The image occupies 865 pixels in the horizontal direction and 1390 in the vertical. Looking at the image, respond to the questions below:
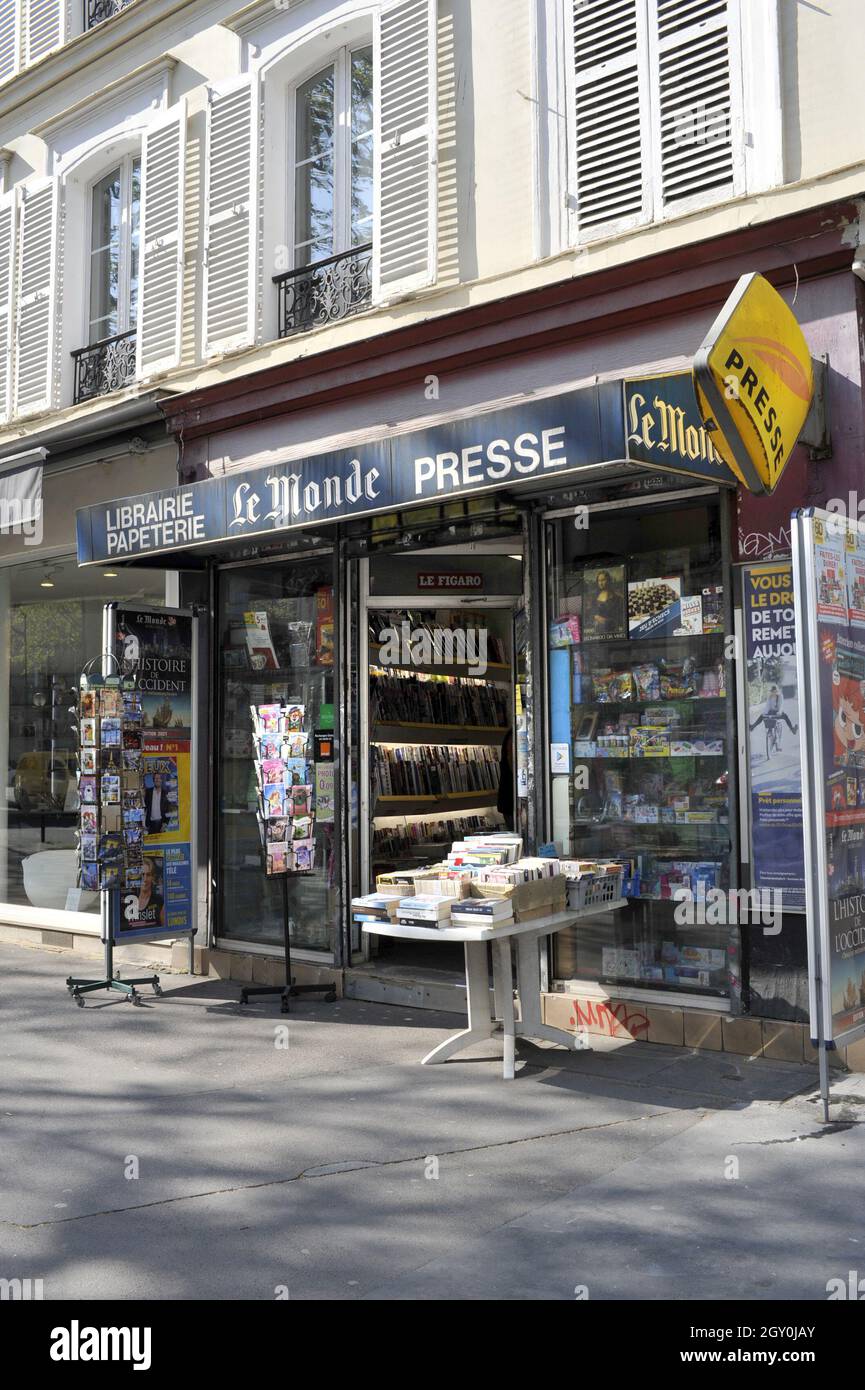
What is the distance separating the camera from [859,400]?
604 cm

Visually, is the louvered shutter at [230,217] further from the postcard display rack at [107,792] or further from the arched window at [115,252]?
the postcard display rack at [107,792]

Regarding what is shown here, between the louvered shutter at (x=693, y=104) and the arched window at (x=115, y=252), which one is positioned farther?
the arched window at (x=115, y=252)

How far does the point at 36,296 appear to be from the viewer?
1108 cm

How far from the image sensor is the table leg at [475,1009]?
639cm

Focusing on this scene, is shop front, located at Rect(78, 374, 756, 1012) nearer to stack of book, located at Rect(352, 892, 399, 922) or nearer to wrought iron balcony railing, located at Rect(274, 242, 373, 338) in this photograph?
stack of book, located at Rect(352, 892, 399, 922)

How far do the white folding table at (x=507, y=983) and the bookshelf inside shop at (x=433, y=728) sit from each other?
83.6 inches

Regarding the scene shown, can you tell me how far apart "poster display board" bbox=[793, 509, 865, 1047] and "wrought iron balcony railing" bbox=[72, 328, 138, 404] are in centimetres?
676

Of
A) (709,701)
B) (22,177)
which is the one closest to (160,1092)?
(709,701)

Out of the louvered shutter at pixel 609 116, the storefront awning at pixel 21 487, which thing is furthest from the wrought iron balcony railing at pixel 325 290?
the storefront awning at pixel 21 487

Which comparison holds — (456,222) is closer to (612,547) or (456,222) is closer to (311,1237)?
(612,547)

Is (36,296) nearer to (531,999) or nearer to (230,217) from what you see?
(230,217)

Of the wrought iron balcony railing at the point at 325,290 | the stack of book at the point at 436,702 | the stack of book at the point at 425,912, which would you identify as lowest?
the stack of book at the point at 425,912

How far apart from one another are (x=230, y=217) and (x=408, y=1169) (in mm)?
7337

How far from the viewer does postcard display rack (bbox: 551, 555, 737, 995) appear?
22.1 feet
